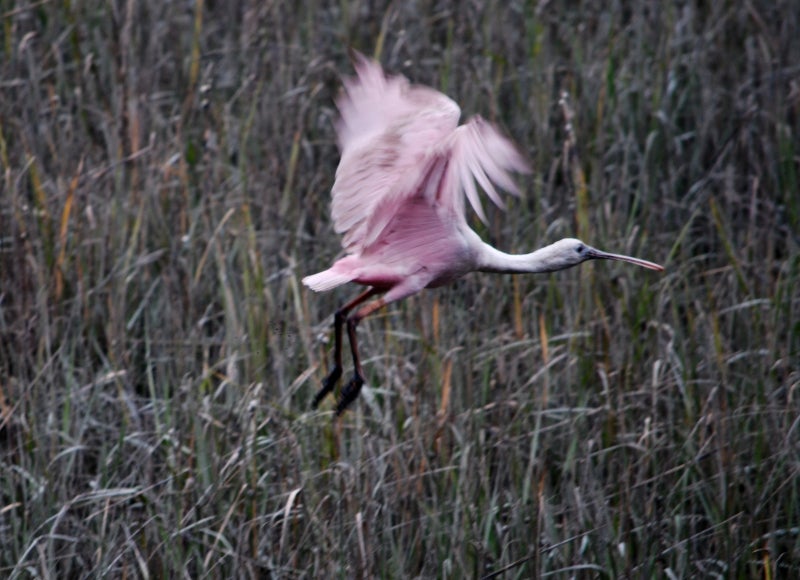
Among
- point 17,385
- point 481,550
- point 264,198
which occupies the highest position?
point 264,198

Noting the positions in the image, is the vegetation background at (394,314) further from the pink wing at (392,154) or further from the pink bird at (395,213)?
the pink wing at (392,154)

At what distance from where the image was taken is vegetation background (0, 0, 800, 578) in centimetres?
414

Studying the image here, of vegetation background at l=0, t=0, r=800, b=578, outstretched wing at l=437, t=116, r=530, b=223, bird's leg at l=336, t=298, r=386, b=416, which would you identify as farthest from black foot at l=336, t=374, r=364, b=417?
outstretched wing at l=437, t=116, r=530, b=223

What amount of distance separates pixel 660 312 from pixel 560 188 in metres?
0.90

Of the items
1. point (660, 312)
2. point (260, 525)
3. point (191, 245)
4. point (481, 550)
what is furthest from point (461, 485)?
point (191, 245)

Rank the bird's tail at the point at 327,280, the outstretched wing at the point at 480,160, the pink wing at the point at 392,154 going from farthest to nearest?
1. the bird's tail at the point at 327,280
2. the pink wing at the point at 392,154
3. the outstretched wing at the point at 480,160

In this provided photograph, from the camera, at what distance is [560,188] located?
568cm

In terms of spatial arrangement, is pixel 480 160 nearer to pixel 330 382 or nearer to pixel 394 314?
pixel 330 382

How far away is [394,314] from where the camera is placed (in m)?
5.02

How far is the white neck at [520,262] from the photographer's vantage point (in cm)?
418

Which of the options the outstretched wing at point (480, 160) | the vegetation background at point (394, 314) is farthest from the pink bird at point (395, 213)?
the vegetation background at point (394, 314)

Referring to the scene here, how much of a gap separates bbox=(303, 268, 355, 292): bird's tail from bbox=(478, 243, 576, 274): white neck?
15.5 inches

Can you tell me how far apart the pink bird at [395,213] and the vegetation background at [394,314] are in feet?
1.49

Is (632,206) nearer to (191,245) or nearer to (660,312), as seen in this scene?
(660,312)
